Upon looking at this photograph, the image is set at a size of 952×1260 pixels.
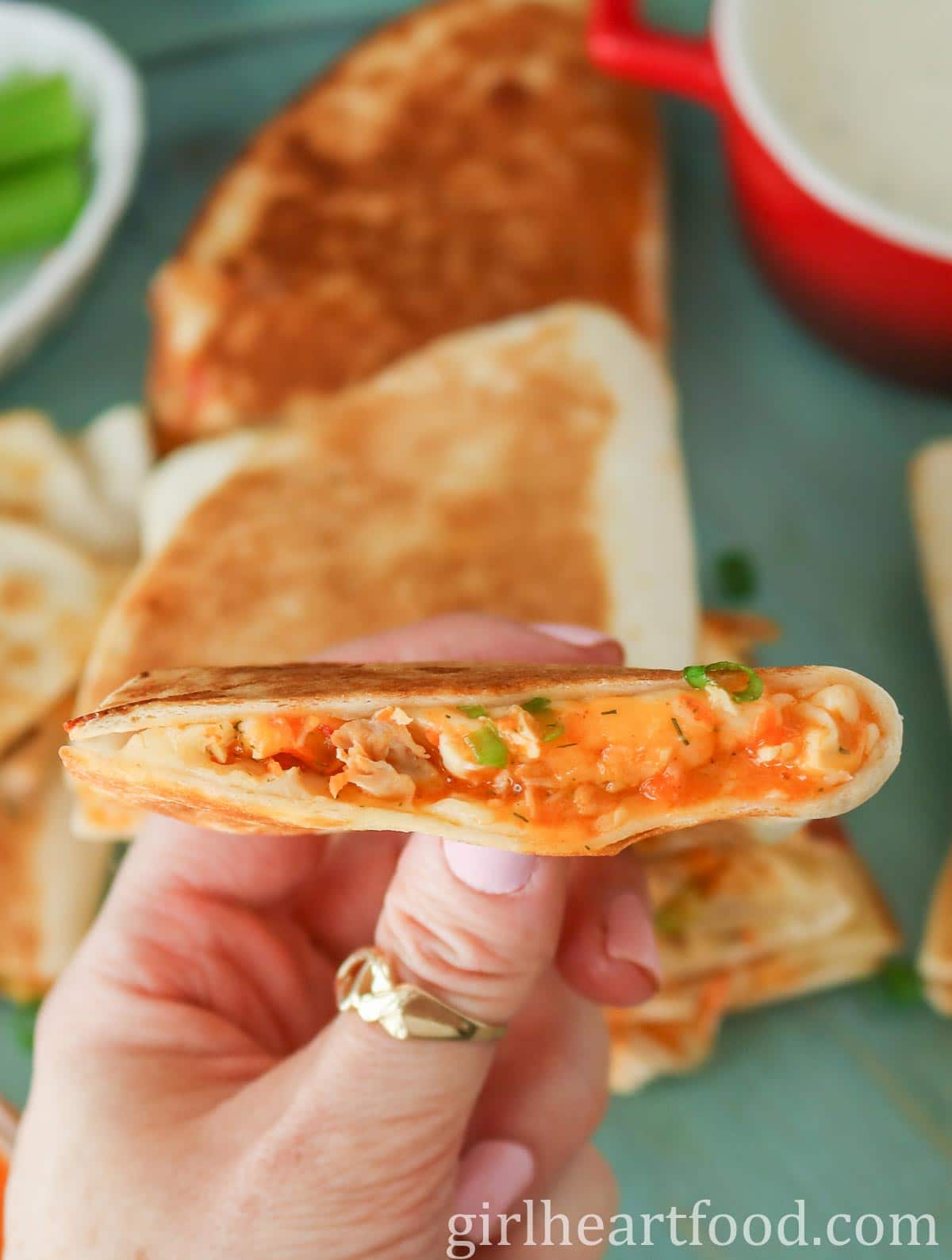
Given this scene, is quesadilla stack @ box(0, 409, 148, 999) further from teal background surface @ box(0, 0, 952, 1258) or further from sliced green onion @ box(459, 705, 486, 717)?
sliced green onion @ box(459, 705, 486, 717)

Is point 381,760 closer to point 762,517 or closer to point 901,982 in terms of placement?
point 901,982

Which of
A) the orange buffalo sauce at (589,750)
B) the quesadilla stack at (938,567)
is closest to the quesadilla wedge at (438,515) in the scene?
the quesadilla stack at (938,567)

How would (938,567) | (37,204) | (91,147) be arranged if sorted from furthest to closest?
(91,147) < (37,204) < (938,567)

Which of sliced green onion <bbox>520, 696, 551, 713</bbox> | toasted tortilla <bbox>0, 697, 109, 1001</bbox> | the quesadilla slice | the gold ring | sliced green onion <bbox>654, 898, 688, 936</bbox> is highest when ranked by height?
sliced green onion <bbox>520, 696, 551, 713</bbox>

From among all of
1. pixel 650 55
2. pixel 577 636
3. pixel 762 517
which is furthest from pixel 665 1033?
pixel 650 55

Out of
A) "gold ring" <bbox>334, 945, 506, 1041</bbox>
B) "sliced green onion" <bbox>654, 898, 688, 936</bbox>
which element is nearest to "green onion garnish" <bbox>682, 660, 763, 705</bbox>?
"gold ring" <bbox>334, 945, 506, 1041</bbox>

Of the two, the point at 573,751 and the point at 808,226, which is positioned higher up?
the point at 573,751

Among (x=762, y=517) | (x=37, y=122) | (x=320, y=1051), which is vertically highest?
(x=37, y=122)

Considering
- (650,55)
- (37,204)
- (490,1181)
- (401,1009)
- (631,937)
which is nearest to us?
(401,1009)

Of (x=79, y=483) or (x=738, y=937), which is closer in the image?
(x=738, y=937)
